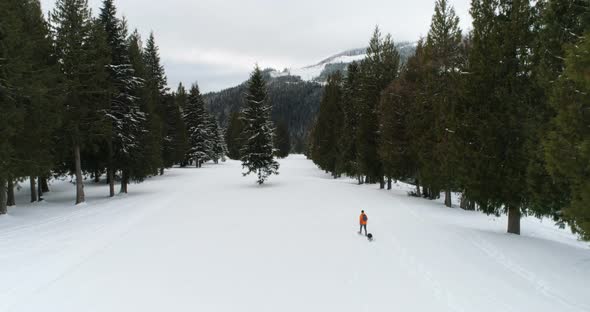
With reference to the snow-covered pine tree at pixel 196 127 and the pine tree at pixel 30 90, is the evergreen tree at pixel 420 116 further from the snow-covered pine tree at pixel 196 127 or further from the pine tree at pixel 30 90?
the snow-covered pine tree at pixel 196 127

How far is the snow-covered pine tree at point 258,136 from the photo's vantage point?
33.5m

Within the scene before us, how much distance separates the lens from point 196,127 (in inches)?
2436

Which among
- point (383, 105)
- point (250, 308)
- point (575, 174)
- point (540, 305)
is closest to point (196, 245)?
point (250, 308)

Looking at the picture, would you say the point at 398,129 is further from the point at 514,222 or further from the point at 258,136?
the point at 258,136

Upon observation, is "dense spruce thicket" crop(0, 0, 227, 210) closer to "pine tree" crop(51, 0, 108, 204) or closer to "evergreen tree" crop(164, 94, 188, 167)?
"pine tree" crop(51, 0, 108, 204)

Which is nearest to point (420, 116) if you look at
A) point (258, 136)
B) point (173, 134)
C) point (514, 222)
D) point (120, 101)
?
point (514, 222)

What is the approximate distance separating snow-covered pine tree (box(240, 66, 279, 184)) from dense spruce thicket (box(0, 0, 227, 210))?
8370mm

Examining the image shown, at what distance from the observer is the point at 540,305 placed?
25.2 feet


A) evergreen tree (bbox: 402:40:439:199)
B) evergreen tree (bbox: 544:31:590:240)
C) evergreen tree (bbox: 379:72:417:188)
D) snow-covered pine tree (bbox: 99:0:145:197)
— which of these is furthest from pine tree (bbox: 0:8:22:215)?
evergreen tree (bbox: 379:72:417:188)

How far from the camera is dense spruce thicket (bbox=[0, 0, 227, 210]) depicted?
55.7ft

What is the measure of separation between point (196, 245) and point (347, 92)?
3148cm

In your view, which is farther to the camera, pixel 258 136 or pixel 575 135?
pixel 258 136

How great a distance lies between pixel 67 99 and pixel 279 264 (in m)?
20.4

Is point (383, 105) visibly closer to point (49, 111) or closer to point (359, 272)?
point (359, 272)
